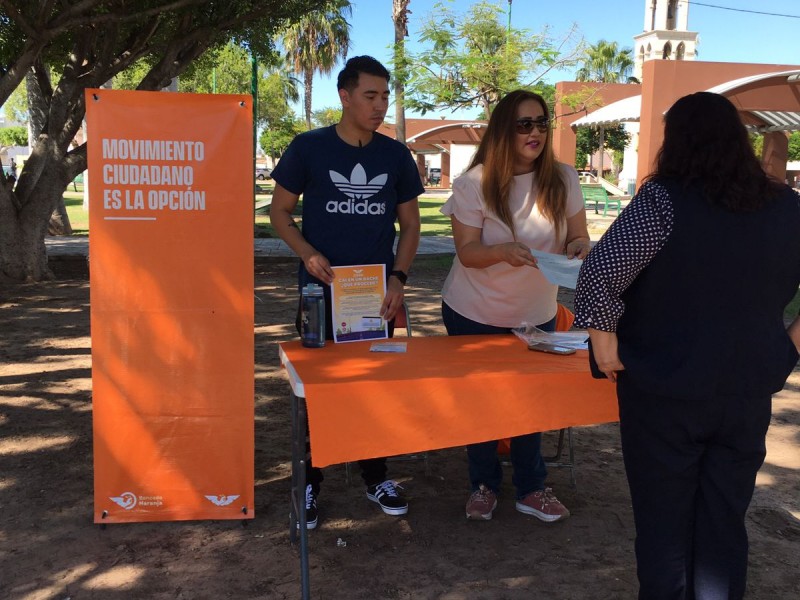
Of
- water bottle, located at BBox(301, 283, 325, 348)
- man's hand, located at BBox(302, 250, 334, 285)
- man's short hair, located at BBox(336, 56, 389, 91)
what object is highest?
man's short hair, located at BBox(336, 56, 389, 91)

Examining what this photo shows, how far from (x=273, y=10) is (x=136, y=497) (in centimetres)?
848

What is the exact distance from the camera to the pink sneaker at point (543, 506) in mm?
3441

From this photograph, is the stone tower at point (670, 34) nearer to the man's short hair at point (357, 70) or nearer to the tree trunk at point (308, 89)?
the tree trunk at point (308, 89)

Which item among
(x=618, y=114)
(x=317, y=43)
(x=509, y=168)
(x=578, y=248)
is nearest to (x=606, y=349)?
(x=578, y=248)

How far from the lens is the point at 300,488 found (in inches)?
115

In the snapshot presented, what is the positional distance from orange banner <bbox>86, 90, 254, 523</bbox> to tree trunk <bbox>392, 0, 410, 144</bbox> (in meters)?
18.4

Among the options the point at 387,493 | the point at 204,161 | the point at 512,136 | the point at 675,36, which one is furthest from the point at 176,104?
the point at 675,36

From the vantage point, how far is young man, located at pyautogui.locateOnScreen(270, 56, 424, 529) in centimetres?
327

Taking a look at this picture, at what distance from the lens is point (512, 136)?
3160 mm

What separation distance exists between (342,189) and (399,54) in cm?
1862

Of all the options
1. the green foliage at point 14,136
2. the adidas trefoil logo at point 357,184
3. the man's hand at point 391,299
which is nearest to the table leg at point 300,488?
the man's hand at point 391,299

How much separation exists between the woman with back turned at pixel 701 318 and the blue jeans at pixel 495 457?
1.20m

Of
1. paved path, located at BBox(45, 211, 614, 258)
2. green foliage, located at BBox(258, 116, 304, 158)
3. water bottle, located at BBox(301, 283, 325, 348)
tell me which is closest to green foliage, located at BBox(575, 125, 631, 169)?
green foliage, located at BBox(258, 116, 304, 158)

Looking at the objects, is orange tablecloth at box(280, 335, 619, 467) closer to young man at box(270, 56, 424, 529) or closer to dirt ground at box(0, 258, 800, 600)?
young man at box(270, 56, 424, 529)
